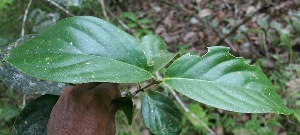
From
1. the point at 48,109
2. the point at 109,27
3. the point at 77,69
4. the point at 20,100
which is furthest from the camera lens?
the point at 20,100

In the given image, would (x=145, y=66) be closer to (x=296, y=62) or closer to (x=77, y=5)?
(x=77, y=5)

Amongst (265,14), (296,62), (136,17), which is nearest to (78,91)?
(296,62)

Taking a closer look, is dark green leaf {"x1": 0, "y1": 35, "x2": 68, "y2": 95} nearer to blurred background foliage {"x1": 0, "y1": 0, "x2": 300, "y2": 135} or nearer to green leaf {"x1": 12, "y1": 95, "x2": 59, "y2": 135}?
green leaf {"x1": 12, "y1": 95, "x2": 59, "y2": 135}

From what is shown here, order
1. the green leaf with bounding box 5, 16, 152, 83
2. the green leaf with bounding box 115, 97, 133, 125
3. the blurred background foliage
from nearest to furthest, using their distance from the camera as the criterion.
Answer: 1. the green leaf with bounding box 5, 16, 152, 83
2. the green leaf with bounding box 115, 97, 133, 125
3. the blurred background foliage

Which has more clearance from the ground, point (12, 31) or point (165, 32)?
point (12, 31)

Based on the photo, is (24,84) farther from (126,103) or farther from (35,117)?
(126,103)

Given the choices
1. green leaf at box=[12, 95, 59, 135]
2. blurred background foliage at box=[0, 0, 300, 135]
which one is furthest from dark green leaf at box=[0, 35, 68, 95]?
blurred background foliage at box=[0, 0, 300, 135]

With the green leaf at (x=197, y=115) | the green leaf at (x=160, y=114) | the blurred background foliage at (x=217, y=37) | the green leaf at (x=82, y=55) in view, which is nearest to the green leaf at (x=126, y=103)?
the green leaf at (x=160, y=114)
